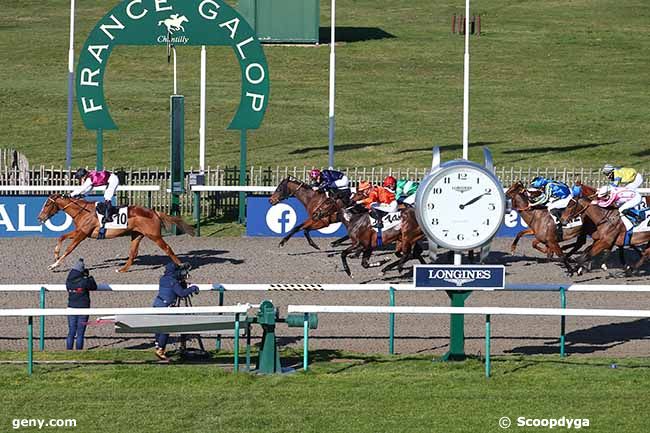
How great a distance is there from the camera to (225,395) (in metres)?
14.7

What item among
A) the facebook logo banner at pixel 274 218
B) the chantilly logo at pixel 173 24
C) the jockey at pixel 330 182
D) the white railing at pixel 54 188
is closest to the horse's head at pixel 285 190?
the jockey at pixel 330 182

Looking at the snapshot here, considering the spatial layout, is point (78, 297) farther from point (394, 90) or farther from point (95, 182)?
point (394, 90)

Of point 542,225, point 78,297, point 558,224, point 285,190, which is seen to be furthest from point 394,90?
point 78,297

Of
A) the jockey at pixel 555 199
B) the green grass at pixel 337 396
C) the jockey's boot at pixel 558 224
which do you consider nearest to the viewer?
the green grass at pixel 337 396

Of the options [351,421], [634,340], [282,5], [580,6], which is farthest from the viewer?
[580,6]

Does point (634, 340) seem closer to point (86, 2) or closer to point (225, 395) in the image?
point (225, 395)

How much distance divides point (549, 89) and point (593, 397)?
3747 cm

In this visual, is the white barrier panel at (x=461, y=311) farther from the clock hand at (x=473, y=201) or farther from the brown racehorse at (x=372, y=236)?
the brown racehorse at (x=372, y=236)

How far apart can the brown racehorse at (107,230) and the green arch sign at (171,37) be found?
4.94 meters

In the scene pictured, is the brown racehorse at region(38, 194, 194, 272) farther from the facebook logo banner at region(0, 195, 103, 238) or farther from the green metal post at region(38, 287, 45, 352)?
the green metal post at region(38, 287, 45, 352)

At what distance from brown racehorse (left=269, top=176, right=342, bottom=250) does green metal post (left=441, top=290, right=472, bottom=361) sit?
9363mm

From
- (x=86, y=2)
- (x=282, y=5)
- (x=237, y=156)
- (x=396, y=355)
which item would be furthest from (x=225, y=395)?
(x=86, y=2)

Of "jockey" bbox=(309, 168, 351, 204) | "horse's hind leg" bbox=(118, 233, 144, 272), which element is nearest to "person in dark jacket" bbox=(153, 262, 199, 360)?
"horse's hind leg" bbox=(118, 233, 144, 272)

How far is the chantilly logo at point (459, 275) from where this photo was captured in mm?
15602
